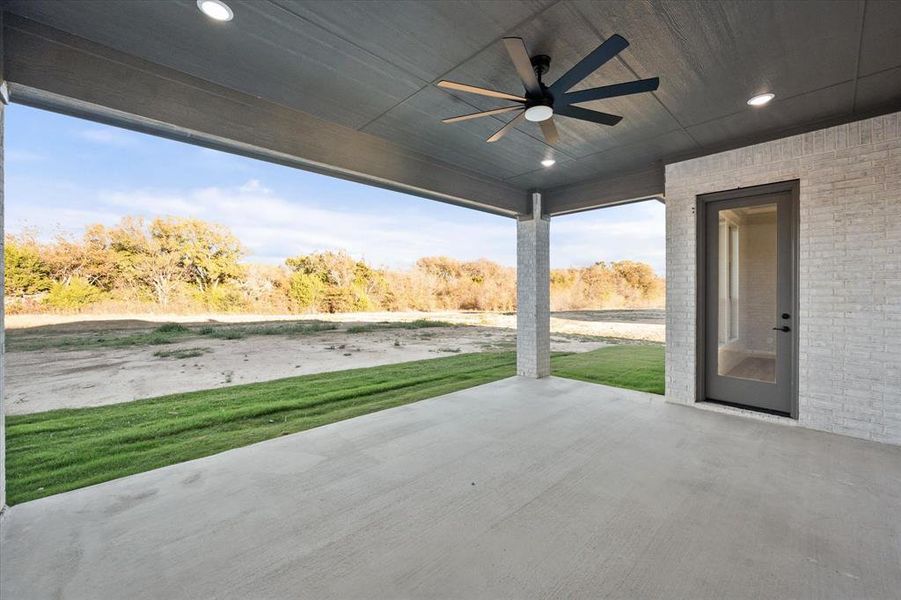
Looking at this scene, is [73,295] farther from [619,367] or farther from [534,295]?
[619,367]

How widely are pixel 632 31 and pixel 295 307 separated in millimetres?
8486

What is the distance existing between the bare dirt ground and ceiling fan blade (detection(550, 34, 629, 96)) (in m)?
5.77

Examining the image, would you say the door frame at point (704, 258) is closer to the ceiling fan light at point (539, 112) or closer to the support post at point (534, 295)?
the support post at point (534, 295)

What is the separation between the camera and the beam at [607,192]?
183 inches

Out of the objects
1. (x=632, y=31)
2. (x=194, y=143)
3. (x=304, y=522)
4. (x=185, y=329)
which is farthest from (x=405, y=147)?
(x=185, y=329)

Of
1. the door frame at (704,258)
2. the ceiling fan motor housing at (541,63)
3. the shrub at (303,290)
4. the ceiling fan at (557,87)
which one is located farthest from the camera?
the shrub at (303,290)

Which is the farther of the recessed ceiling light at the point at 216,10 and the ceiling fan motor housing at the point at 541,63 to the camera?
the ceiling fan motor housing at the point at 541,63

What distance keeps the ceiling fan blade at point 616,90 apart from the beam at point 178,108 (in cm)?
220

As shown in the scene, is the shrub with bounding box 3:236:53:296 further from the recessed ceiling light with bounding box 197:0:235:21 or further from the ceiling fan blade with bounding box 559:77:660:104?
the ceiling fan blade with bounding box 559:77:660:104

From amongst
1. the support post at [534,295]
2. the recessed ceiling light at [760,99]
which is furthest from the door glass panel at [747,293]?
the support post at [534,295]

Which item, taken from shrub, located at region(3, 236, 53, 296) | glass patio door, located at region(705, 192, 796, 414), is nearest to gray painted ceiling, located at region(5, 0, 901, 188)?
glass patio door, located at region(705, 192, 796, 414)

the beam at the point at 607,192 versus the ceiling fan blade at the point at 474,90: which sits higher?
the beam at the point at 607,192

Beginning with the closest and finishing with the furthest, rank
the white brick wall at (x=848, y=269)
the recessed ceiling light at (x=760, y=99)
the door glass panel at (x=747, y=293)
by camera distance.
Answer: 1. the recessed ceiling light at (x=760, y=99)
2. the white brick wall at (x=848, y=269)
3. the door glass panel at (x=747, y=293)

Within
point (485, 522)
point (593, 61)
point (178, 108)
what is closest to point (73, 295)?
point (178, 108)
